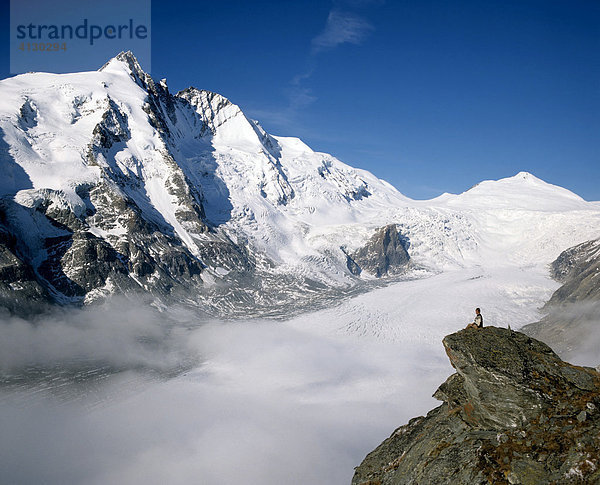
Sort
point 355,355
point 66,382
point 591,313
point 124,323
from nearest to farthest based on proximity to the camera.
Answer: point 66,382 → point 591,313 → point 355,355 → point 124,323

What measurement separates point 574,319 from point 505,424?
170335mm

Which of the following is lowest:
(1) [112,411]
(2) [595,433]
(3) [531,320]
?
(1) [112,411]

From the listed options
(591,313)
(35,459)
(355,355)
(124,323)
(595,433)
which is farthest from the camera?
(124,323)

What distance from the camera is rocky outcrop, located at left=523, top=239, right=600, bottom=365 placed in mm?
133125

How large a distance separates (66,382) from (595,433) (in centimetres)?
14598

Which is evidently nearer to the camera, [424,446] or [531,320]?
[424,446]

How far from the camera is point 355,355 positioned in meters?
164

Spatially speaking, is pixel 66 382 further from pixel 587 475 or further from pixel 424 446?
pixel 587 475

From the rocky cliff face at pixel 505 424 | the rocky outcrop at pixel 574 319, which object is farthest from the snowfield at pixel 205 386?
the rocky cliff face at pixel 505 424

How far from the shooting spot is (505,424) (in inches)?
703

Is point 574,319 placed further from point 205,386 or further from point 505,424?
point 505,424

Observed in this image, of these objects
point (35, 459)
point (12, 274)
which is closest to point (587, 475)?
point (35, 459)

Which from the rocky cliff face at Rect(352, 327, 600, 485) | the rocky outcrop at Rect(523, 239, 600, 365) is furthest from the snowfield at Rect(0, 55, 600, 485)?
the rocky cliff face at Rect(352, 327, 600, 485)

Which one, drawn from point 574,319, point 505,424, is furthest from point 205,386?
point 574,319
